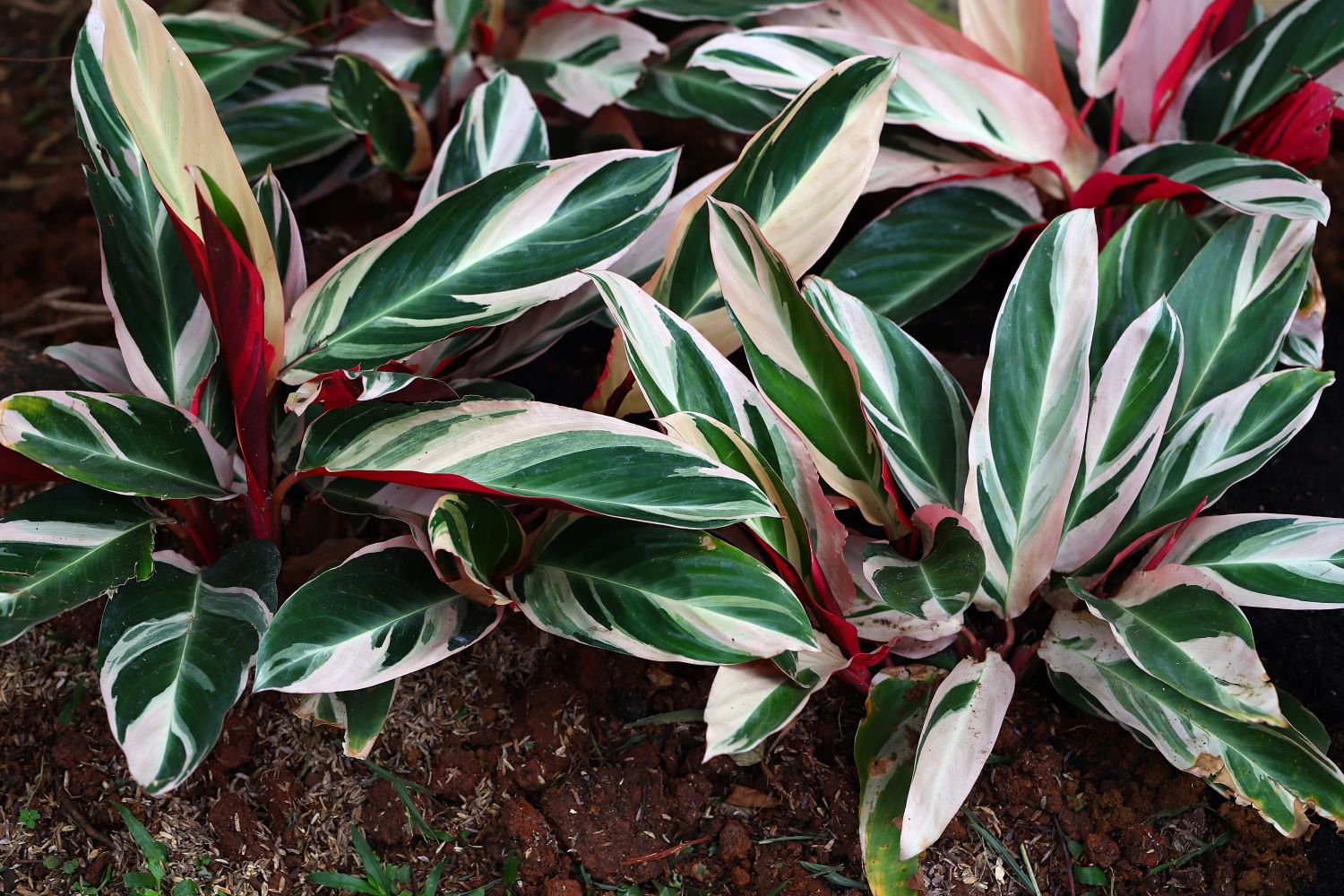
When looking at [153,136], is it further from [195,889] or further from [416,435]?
[195,889]

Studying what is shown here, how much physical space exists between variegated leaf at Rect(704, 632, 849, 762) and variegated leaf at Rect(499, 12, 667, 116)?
0.80 m

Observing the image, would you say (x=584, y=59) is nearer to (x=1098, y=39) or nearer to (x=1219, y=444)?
(x=1098, y=39)

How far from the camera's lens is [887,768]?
0.99 metres

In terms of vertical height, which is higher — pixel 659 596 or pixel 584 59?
pixel 584 59

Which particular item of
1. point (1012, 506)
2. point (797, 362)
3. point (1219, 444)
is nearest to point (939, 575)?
point (1012, 506)

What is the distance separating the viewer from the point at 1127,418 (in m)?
1.04

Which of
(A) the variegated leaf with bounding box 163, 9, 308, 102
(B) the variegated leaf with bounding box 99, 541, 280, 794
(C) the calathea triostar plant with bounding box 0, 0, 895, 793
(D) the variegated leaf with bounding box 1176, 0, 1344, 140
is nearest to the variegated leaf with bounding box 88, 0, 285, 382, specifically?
(C) the calathea triostar plant with bounding box 0, 0, 895, 793

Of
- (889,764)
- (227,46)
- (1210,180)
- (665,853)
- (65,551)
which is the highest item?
(1210,180)

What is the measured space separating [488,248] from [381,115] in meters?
0.41

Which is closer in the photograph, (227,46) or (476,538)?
(476,538)

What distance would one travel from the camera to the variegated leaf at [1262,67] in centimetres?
131

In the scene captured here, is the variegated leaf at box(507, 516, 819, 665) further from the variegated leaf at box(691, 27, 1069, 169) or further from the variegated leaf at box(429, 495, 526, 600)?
the variegated leaf at box(691, 27, 1069, 169)

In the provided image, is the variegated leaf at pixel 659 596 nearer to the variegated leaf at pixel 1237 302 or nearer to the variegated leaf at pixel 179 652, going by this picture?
the variegated leaf at pixel 179 652

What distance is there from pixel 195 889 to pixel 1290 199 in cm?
126
